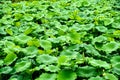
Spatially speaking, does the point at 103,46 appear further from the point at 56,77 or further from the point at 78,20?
the point at 78,20

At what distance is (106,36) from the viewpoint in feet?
10.5

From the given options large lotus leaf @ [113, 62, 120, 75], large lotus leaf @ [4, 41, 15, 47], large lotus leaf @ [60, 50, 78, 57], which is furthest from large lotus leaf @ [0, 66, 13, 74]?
large lotus leaf @ [113, 62, 120, 75]

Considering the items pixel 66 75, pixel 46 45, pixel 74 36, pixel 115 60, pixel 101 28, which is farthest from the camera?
pixel 101 28

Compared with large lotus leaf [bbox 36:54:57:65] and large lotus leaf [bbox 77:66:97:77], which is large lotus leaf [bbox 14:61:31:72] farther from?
large lotus leaf [bbox 77:66:97:77]

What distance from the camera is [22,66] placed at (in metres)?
2.55

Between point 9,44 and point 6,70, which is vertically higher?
point 9,44

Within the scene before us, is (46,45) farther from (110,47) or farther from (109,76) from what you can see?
(109,76)

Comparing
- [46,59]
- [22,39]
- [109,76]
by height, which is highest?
[22,39]

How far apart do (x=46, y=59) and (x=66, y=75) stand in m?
0.35

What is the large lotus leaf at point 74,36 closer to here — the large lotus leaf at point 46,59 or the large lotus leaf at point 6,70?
the large lotus leaf at point 46,59

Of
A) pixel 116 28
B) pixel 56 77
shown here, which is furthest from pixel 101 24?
pixel 56 77

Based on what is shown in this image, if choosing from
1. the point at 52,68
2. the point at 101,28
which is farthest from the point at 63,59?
the point at 101,28

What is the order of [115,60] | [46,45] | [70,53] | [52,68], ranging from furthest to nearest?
[46,45] < [70,53] < [115,60] < [52,68]

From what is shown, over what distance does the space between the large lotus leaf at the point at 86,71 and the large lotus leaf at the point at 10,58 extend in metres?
0.67
